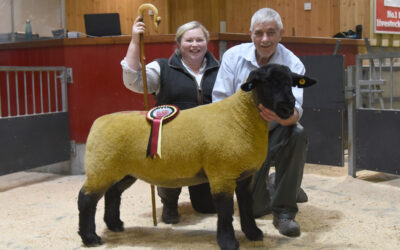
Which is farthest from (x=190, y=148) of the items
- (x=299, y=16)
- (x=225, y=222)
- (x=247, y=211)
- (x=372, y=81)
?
(x=299, y=16)

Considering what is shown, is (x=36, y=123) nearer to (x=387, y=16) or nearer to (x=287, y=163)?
(x=287, y=163)

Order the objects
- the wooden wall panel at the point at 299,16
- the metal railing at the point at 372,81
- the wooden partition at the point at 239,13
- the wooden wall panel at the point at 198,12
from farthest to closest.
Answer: the wooden wall panel at the point at 198,12 < the wooden wall panel at the point at 299,16 < the wooden partition at the point at 239,13 < the metal railing at the point at 372,81

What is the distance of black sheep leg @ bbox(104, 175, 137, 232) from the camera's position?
10.3 feet

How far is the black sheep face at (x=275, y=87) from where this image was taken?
251cm

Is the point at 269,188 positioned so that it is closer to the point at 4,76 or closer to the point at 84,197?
the point at 84,197

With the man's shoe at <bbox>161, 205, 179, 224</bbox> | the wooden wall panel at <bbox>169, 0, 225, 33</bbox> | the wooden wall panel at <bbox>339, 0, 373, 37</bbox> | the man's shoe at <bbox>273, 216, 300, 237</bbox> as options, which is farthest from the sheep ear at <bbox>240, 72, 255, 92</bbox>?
the wooden wall panel at <bbox>169, 0, 225, 33</bbox>

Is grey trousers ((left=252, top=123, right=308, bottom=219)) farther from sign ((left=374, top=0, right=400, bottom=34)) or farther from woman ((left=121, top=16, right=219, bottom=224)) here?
sign ((left=374, top=0, right=400, bottom=34))

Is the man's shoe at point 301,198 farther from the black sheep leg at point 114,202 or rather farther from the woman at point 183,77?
the black sheep leg at point 114,202

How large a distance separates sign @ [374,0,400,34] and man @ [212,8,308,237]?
21.5 feet

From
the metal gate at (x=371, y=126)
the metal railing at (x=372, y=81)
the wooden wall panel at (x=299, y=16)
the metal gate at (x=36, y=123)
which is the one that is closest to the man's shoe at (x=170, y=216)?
the metal gate at (x=36, y=123)

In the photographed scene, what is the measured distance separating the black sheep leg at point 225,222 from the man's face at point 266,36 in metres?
1.10

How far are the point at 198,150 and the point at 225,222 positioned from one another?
470mm

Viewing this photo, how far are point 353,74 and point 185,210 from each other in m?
2.61

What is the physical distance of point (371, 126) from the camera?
472 cm
